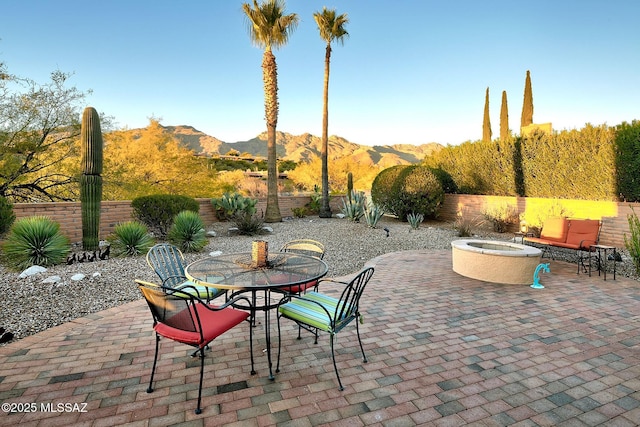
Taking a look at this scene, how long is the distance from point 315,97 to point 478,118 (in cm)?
1544

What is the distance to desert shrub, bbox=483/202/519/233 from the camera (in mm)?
11242

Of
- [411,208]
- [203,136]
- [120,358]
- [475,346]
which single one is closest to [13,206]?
[120,358]

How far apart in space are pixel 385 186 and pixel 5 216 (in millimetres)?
11298

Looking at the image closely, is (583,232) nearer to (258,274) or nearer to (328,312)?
(328,312)

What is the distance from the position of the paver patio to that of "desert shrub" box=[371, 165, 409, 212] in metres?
9.07

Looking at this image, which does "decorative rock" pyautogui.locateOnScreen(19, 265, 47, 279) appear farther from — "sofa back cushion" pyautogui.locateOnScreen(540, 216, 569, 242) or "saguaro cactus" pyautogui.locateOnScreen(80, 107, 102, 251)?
"sofa back cushion" pyautogui.locateOnScreen(540, 216, 569, 242)

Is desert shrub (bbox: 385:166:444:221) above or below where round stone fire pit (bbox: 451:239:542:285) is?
above

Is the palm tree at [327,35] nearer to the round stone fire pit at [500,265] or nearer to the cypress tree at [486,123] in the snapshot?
the round stone fire pit at [500,265]

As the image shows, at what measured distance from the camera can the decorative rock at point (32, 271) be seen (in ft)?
17.1

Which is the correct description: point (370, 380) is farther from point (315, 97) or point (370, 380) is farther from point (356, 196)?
point (315, 97)

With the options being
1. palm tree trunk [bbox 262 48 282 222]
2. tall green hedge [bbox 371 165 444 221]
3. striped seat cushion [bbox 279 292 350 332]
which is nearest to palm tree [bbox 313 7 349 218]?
palm tree trunk [bbox 262 48 282 222]

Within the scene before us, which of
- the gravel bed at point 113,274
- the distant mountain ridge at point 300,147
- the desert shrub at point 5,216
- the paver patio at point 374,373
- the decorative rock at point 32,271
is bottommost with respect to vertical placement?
the paver patio at point 374,373

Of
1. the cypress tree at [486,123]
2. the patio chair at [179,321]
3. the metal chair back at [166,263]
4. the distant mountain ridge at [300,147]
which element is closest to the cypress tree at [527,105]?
the cypress tree at [486,123]

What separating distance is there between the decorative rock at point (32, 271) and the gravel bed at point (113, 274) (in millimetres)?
74
